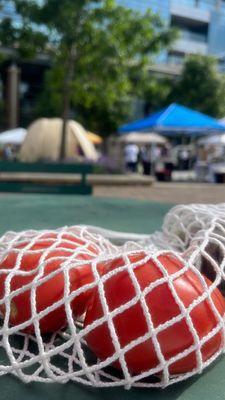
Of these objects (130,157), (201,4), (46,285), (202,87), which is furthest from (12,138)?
(201,4)

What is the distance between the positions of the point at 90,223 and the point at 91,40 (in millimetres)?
9926

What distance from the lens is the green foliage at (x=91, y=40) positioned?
45.2ft

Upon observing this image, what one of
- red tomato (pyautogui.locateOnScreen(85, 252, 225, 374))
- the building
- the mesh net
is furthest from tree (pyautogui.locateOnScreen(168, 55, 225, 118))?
red tomato (pyautogui.locateOnScreen(85, 252, 225, 374))

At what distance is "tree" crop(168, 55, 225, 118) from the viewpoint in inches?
1331

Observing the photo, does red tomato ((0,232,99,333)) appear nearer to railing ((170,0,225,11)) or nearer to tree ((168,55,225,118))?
tree ((168,55,225,118))

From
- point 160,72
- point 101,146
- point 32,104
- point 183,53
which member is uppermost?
point 183,53

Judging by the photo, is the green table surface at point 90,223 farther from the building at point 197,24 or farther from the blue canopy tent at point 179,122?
the building at point 197,24

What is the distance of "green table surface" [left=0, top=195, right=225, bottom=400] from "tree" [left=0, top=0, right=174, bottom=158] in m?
7.64

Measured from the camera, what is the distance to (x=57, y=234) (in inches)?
90.9

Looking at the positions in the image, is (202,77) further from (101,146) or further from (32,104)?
(32,104)

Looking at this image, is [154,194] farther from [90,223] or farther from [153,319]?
[153,319]

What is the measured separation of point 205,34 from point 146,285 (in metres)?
59.6

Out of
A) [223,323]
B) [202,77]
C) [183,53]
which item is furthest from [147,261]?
[183,53]

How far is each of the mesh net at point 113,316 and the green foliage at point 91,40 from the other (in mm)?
12830
